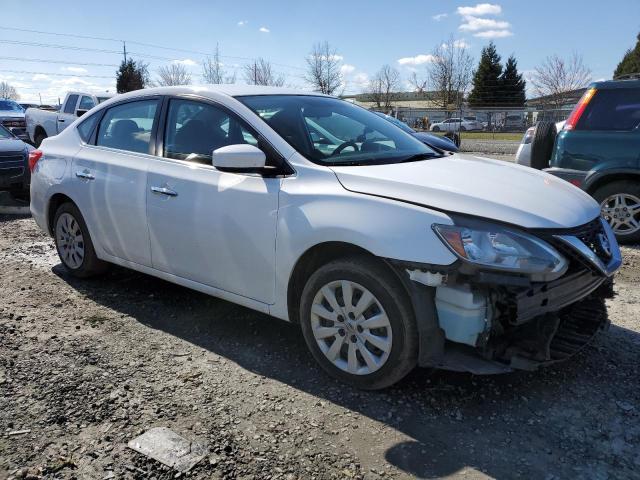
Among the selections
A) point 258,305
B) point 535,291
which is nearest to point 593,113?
point 535,291

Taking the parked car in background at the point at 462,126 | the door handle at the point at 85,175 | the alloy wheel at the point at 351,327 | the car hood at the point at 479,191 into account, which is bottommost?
the alloy wheel at the point at 351,327

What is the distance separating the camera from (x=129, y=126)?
14.7 feet

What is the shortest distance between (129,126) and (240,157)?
167cm

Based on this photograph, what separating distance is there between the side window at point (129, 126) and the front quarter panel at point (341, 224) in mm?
1565

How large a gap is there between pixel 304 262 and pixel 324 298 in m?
0.25

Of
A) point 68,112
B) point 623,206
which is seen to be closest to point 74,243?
point 623,206

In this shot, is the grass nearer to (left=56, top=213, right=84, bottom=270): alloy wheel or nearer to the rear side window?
the rear side window

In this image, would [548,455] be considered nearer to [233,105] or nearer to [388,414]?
[388,414]

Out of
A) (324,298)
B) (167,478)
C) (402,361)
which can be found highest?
(324,298)

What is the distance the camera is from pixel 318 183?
3.18 m

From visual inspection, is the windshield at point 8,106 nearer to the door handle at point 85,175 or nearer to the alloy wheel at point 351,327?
the door handle at point 85,175

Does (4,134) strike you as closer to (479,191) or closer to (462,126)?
(479,191)

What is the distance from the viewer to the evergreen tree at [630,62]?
4898 cm

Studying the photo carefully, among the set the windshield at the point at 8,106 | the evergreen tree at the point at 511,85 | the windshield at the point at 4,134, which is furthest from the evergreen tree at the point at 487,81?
the windshield at the point at 4,134
